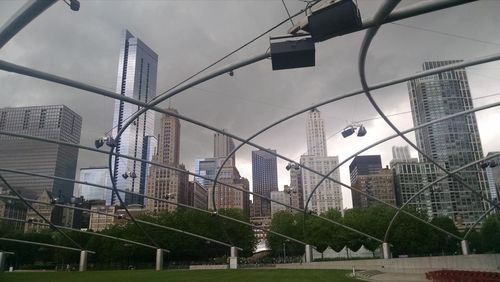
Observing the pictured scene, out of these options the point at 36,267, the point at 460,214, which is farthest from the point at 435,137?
the point at 36,267

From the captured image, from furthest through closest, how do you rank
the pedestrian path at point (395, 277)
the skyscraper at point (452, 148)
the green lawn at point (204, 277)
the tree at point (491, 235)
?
the skyscraper at point (452, 148)
the tree at point (491, 235)
the green lawn at point (204, 277)
the pedestrian path at point (395, 277)

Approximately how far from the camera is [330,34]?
1148 centimetres

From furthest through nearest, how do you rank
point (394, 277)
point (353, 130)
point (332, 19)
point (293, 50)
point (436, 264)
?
1. point (436, 264)
2. point (394, 277)
3. point (353, 130)
4. point (293, 50)
5. point (332, 19)

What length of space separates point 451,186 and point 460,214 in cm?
1102

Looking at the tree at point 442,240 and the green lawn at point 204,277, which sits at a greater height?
the tree at point 442,240

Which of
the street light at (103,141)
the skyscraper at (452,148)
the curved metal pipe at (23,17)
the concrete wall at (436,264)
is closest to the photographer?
the curved metal pipe at (23,17)

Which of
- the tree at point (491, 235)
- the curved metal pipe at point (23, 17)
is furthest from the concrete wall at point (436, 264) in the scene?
the curved metal pipe at point (23, 17)

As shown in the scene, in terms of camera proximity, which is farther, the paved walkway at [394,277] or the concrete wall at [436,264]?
the concrete wall at [436,264]

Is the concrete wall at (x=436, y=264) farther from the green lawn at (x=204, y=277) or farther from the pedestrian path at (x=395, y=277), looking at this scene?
the green lawn at (x=204, y=277)

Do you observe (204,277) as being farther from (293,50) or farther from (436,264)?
(293,50)

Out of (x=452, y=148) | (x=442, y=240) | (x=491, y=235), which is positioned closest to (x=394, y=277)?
(x=442, y=240)

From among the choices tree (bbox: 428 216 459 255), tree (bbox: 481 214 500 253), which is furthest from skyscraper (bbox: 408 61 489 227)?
tree (bbox: 481 214 500 253)

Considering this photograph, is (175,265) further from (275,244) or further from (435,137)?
(435,137)

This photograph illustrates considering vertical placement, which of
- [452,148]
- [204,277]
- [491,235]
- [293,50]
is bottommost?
[204,277]
